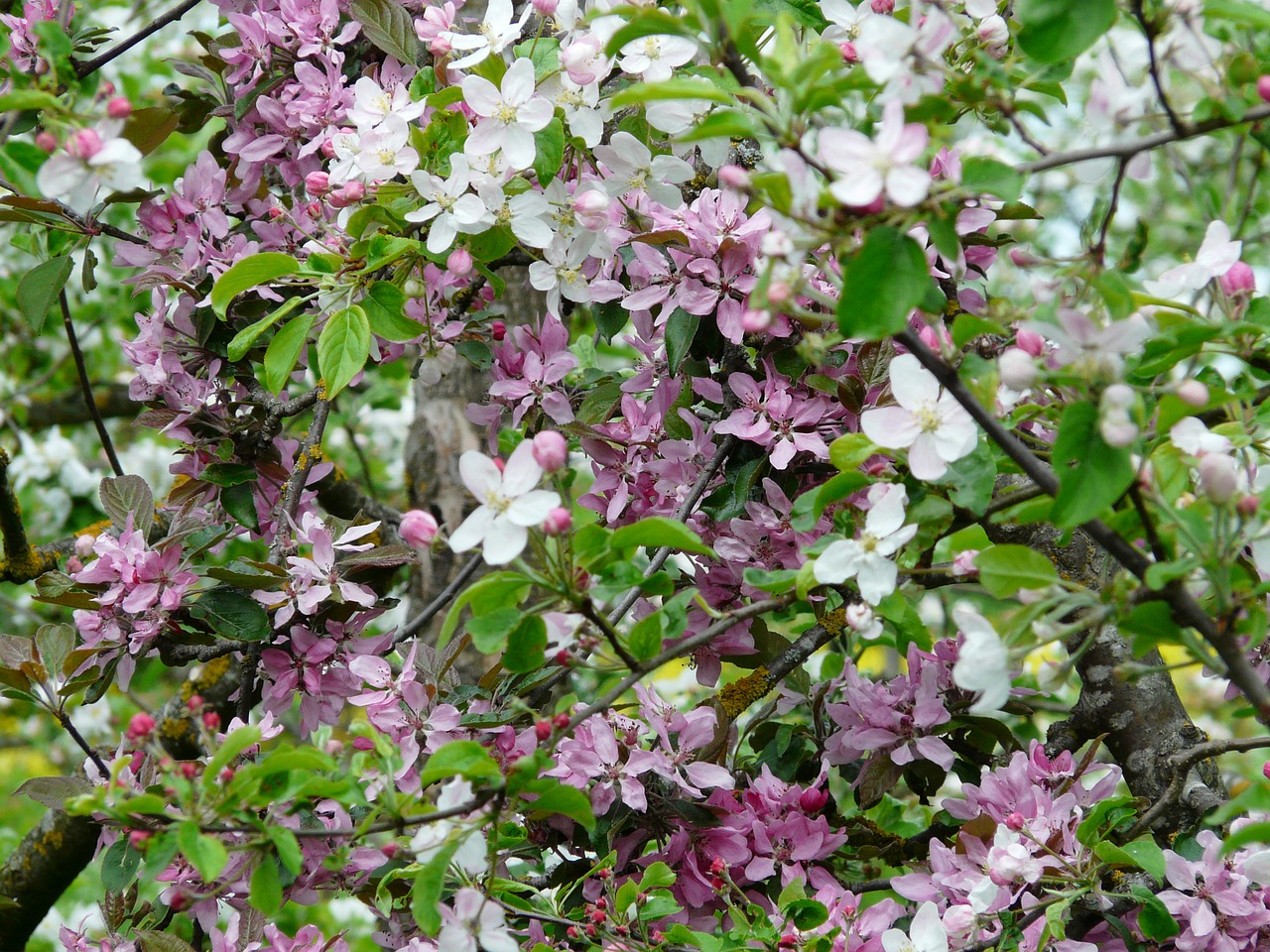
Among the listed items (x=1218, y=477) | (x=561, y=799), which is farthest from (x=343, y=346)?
(x=1218, y=477)

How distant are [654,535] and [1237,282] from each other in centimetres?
63

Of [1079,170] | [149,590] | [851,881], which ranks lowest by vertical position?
[851,881]

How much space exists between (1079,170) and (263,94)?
1320 millimetres

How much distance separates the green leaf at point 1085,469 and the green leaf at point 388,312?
0.80m

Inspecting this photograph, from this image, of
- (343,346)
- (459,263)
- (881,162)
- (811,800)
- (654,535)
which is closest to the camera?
(881,162)

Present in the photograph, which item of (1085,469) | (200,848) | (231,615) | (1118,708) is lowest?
(1118,708)

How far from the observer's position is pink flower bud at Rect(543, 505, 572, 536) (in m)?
1.01

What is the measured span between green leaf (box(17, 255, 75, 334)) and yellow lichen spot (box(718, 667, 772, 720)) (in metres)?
1.20

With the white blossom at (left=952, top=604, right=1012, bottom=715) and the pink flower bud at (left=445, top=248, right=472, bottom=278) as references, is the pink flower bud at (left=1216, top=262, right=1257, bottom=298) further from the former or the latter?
the pink flower bud at (left=445, top=248, right=472, bottom=278)

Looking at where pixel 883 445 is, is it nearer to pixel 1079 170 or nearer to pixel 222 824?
pixel 1079 170

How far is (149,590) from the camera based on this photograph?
1572 mm

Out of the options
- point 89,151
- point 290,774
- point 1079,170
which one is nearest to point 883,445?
point 1079,170

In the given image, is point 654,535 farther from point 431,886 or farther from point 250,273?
point 250,273

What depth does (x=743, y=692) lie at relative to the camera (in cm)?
165
